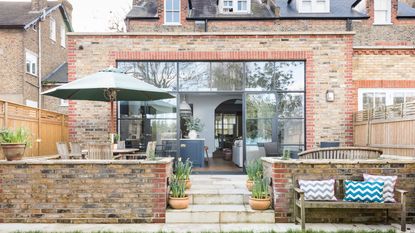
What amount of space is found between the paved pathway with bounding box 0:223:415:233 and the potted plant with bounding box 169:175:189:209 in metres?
0.41

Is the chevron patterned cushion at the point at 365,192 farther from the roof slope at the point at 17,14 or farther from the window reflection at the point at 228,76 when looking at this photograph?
the roof slope at the point at 17,14

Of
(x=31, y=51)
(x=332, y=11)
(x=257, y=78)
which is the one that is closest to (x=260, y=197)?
(x=257, y=78)

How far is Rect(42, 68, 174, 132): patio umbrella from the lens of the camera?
6797mm

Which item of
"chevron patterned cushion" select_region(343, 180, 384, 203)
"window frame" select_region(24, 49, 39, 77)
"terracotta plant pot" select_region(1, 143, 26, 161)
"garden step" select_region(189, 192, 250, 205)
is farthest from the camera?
"window frame" select_region(24, 49, 39, 77)

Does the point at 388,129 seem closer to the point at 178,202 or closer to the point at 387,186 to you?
the point at 387,186

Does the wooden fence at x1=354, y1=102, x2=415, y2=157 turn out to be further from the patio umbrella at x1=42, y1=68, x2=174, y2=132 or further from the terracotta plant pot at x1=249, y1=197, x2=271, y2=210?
the patio umbrella at x1=42, y1=68, x2=174, y2=132

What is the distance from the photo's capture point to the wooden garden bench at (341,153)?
6.39 m

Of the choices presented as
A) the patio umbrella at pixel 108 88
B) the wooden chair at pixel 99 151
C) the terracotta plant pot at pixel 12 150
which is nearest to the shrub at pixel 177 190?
the wooden chair at pixel 99 151

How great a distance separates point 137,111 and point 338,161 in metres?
5.74

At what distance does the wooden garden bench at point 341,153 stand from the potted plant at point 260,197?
0.88 m

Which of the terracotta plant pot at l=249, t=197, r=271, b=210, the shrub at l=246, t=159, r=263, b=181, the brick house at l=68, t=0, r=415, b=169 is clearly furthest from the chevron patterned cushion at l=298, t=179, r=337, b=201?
the brick house at l=68, t=0, r=415, b=169

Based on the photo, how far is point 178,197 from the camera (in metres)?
6.25

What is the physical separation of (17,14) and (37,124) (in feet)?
45.3

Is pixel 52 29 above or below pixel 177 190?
above
